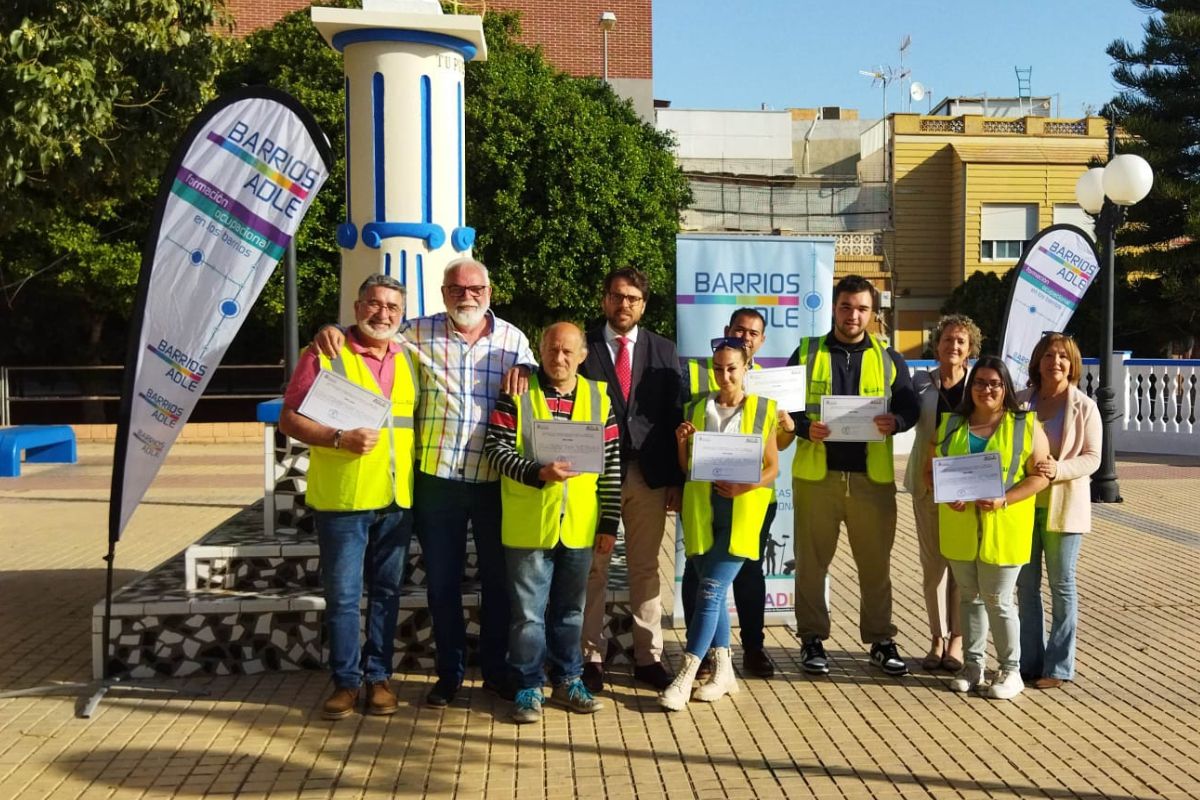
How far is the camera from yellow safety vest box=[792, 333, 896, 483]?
554cm

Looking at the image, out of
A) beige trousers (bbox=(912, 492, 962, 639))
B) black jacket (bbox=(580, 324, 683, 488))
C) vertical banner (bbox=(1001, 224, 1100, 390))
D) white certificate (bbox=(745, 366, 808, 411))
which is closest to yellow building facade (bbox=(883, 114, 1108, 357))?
vertical banner (bbox=(1001, 224, 1100, 390))

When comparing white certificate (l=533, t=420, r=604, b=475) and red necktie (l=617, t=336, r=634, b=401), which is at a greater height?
red necktie (l=617, t=336, r=634, b=401)

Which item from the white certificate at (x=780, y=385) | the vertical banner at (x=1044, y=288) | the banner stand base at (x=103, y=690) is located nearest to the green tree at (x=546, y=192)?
the vertical banner at (x=1044, y=288)

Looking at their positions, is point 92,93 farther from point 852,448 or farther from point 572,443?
point 852,448

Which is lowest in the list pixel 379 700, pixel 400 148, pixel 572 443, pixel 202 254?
pixel 379 700

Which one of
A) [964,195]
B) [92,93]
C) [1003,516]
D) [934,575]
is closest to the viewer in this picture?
[1003,516]

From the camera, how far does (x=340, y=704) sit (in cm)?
499

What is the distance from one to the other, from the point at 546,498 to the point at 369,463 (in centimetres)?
78

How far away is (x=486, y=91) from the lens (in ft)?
71.7

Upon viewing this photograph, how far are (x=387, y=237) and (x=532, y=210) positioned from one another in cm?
1500

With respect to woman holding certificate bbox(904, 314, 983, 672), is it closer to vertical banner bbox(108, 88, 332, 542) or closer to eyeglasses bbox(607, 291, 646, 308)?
eyeglasses bbox(607, 291, 646, 308)

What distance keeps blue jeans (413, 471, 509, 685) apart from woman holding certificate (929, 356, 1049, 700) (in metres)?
2.09

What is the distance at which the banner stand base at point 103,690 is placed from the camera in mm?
5340

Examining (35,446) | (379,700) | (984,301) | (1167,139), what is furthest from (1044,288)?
(984,301)
